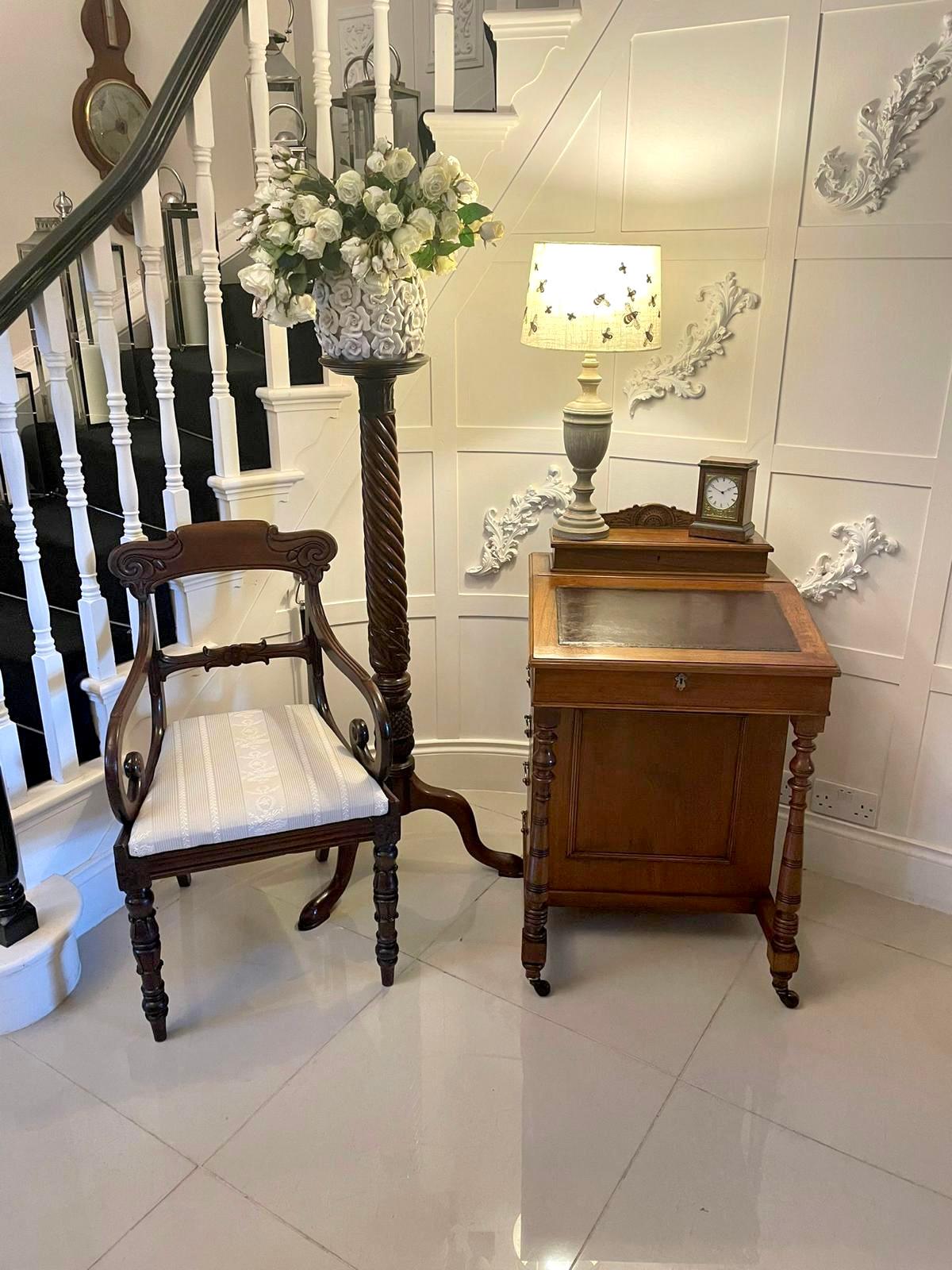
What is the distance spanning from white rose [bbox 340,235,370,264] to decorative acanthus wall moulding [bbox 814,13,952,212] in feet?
3.52

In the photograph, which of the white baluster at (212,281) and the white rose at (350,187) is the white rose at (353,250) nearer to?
the white rose at (350,187)

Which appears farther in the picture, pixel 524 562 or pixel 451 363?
pixel 524 562

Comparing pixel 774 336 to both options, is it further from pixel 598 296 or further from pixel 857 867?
pixel 857 867

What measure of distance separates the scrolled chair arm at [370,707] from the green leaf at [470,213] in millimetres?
902

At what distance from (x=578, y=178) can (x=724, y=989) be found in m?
1.99

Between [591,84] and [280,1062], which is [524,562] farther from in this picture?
[280,1062]

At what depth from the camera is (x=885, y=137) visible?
1.98 meters

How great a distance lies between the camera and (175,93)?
6.56 ft

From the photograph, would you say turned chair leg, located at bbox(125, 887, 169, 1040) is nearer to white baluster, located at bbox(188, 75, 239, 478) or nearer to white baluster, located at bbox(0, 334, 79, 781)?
white baluster, located at bbox(0, 334, 79, 781)

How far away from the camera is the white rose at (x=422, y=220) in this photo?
5.95 ft

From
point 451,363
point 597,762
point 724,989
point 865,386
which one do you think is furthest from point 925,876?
point 451,363

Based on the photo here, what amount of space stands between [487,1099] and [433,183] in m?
1.81

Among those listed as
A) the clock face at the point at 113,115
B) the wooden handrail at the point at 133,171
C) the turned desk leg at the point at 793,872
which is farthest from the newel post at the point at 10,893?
the clock face at the point at 113,115

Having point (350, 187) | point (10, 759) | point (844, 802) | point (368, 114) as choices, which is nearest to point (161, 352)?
point (350, 187)
